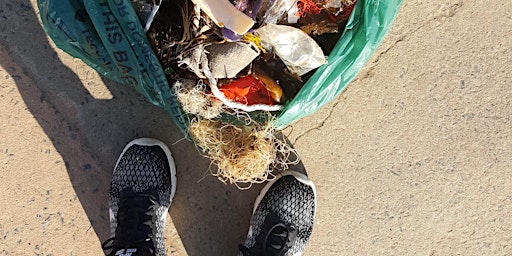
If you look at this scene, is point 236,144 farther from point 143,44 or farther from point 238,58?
point 143,44

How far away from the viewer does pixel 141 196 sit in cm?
180

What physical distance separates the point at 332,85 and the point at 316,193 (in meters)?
0.46

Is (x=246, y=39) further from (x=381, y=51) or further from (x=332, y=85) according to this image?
(x=381, y=51)

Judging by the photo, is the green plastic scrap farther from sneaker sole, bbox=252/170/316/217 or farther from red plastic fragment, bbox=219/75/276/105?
sneaker sole, bbox=252/170/316/217

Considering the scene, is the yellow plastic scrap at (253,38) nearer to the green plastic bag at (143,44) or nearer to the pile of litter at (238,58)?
the pile of litter at (238,58)

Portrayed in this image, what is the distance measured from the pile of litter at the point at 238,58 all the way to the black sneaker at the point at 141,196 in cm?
31

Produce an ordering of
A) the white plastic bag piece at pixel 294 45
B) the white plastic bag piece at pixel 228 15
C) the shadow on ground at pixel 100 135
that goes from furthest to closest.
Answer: the shadow on ground at pixel 100 135 → the white plastic bag piece at pixel 294 45 → the white plastic bag piece at pixel 228 15

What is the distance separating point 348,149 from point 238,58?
59 centimetres

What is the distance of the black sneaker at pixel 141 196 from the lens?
5.82ft

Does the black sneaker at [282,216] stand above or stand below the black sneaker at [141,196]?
below

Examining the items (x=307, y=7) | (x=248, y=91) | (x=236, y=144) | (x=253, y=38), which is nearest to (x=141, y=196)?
(x=236, y=144)

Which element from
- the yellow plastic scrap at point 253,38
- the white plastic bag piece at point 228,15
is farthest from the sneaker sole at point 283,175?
the white plastic bag piece at point 228,15

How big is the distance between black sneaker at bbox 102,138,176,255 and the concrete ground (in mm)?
50

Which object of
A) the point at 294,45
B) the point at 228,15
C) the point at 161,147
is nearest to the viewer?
the point at 228,15
